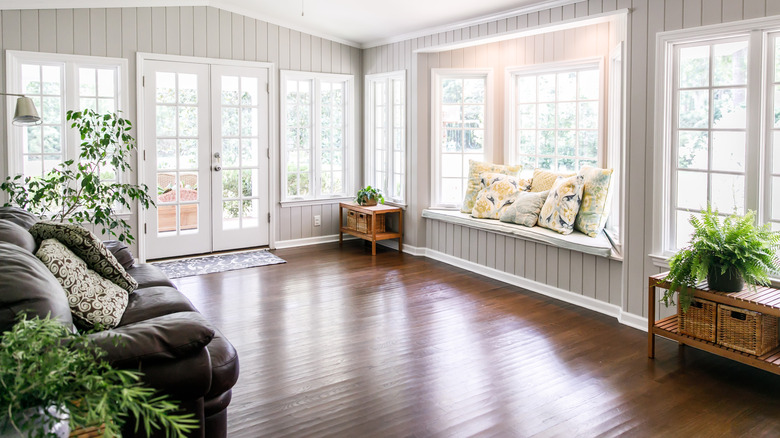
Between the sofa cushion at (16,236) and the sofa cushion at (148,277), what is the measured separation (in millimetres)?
720

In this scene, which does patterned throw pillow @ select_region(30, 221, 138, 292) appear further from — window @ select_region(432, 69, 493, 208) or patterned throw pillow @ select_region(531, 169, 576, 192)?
window @ select_region(432, 69, 493, 208)

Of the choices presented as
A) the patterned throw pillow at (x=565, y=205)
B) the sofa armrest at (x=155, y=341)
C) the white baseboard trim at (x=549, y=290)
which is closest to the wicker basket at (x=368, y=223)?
the white baseboard trim at (x=549, y=290)

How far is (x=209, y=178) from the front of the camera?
6.45 m

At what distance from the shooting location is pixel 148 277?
11.9 feet

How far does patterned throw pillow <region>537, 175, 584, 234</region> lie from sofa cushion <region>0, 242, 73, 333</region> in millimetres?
3873

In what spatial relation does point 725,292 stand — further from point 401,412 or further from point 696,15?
point 401,412

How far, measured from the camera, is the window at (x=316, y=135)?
7.00 m

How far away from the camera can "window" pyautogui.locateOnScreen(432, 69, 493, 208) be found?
20.7 ft

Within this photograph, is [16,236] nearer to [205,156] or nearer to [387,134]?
[205,156]

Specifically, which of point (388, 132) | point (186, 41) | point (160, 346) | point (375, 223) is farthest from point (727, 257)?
point (186, 41)

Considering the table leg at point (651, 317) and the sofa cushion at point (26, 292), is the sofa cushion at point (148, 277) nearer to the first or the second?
the sofa cushion at point (26, 292)

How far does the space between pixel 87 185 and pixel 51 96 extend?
127 centimetres

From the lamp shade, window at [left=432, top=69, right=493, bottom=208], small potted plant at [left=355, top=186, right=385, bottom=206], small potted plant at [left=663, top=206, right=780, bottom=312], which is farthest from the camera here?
small potted plant at [left=355, top=186, right=385, bottom=206]

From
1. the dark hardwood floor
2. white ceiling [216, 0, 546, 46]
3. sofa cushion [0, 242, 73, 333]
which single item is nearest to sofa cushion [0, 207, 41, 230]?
sofa cushion [0, 242, 73, 333]
